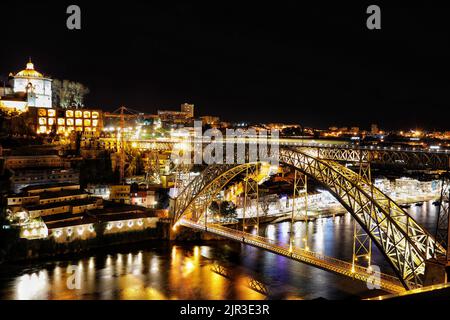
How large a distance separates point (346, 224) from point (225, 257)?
25.8 ft

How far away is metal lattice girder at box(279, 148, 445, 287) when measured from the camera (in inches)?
296

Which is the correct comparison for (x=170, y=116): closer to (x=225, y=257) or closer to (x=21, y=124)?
(x=21, y=124)

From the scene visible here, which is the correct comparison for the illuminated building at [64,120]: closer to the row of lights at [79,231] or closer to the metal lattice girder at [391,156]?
the row of lights at [79,231]

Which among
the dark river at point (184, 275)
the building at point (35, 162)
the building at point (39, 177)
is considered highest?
the building at point (35, 162)

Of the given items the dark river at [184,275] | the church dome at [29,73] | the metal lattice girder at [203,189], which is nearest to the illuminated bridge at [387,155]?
the dark river at [184,275]

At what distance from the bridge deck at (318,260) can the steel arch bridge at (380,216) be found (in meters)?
0.51

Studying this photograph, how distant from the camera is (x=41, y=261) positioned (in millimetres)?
14000

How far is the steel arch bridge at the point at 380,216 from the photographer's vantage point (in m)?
7.54

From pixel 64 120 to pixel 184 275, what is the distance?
1839 cm

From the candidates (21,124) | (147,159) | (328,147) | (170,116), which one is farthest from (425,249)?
(170,116)

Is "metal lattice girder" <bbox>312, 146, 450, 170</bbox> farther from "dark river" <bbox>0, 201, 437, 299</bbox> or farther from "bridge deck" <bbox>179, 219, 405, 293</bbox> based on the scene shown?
"bridge deck" <bbox>179, 219, 405, 293</bbox>

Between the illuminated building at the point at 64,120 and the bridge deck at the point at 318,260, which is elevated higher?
the illuminated building at the point at 64,120

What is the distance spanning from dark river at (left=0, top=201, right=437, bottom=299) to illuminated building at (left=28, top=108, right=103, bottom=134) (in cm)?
1404

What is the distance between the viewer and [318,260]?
995cm
